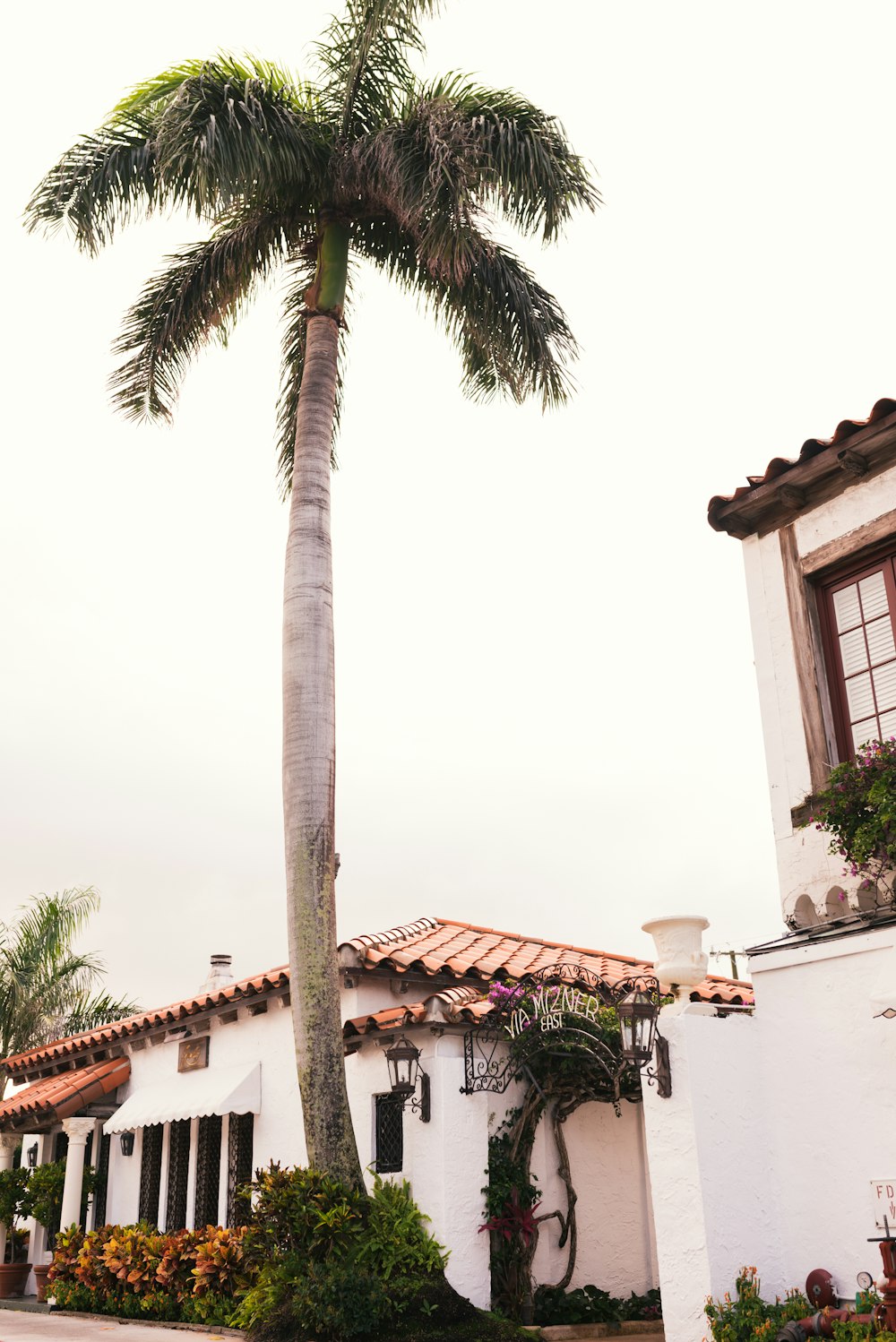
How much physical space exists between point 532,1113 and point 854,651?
20.1 ft

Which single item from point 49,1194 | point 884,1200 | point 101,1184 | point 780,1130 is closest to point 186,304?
point 780,1130

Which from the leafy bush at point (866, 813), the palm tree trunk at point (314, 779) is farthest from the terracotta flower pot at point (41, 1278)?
the leafy bush at point (866, 813)

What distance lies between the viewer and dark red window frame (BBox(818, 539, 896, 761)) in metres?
9.07

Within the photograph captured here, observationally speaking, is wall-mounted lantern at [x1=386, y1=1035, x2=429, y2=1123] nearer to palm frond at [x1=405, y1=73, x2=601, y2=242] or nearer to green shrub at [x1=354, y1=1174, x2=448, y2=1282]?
green shrub at [x1=354, y1=1174, x2=448, y2=1282]

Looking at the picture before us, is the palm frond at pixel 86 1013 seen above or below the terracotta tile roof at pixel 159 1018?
above

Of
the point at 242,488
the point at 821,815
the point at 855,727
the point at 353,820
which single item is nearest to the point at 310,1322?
the point at 821,815

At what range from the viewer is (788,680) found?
9.61m

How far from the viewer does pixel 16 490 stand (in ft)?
54.9

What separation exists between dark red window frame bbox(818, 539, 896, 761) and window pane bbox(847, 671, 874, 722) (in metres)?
0.04

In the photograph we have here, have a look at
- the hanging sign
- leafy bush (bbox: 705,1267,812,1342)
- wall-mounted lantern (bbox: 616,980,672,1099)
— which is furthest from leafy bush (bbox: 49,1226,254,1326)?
leafy bush (bbox: 705,1267,812,1342)

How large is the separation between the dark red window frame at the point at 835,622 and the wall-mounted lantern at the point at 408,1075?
5.24 m

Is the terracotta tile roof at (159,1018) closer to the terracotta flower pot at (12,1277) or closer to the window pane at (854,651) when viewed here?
the terracotta flower pot at (12,1277)

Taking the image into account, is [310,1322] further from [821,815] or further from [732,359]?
[732,359]

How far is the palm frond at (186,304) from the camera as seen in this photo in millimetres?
13641
